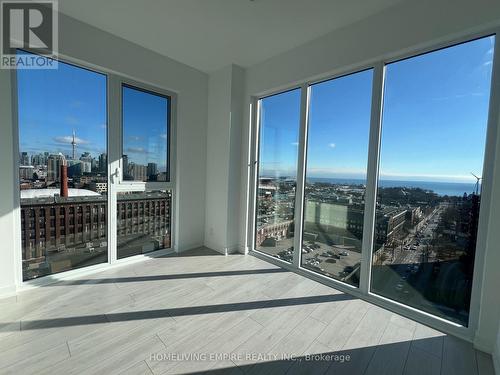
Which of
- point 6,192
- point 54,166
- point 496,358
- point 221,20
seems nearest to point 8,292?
point 6,192

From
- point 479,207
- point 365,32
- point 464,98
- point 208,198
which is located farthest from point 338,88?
point 208,198

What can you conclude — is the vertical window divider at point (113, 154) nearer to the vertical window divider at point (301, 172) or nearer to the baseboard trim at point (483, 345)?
the vertical window divider at point (301, 172)

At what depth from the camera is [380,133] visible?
2.23 metres

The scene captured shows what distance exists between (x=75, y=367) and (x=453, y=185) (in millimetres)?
3074

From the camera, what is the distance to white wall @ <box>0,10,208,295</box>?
2.05 metres

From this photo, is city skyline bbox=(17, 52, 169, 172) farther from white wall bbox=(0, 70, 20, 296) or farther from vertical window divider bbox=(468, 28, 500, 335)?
vertical window divider bbox=(468, 28, 500, 335)

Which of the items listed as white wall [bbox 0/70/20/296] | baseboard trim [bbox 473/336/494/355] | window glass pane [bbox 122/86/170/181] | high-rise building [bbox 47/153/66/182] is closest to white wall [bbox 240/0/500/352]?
baseboard trim [bbox 473/336/494/355]

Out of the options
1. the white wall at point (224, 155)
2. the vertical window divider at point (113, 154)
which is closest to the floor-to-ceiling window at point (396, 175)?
the white wall at point (224, 155)

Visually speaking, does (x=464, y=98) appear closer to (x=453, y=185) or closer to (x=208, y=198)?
(x=453, y=185)

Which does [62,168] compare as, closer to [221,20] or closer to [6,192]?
[6,192]

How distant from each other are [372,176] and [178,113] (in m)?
2.68

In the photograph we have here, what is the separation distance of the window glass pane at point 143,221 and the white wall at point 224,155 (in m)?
0.70

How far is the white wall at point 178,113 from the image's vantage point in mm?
2049

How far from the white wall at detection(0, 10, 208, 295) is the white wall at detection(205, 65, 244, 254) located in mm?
161
